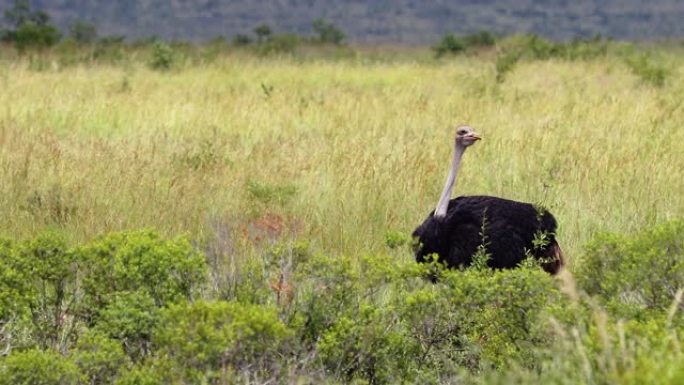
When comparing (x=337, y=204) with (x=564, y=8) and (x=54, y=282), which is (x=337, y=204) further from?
(x=564, y=8)

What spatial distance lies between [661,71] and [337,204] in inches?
392

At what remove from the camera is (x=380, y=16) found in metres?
102

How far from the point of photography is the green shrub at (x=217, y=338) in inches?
161

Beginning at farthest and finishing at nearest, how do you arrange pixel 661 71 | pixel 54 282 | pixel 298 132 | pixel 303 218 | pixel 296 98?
1. pixel 661 71
2. pixel 296 98
3. pixel 298 132
4. pixel 303 218
5. pixel 54 282

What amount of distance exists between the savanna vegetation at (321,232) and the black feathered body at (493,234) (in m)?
0.23

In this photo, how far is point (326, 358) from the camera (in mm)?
4602

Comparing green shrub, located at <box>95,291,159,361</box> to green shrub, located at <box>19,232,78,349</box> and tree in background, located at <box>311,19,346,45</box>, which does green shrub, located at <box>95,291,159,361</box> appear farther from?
tree in background, located at <box>311,19,346,45</box>

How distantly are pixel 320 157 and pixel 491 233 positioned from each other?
3868 mm

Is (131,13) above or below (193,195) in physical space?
below

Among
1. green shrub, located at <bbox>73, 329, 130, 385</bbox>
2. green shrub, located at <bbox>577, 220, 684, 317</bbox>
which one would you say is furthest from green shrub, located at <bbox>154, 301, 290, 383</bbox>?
green shrub, located at <bbox>577, 220, 684, 317</bbox>

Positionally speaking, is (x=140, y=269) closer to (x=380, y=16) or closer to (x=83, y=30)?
(x=83, y=30)

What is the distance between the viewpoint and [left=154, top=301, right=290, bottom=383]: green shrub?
4082mm

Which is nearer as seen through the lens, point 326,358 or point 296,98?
point 326,358

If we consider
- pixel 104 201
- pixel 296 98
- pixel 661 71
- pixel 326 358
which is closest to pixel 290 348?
pixel 326 358
